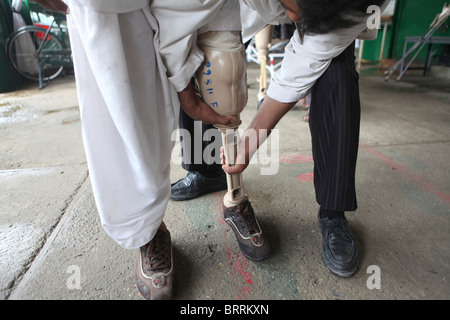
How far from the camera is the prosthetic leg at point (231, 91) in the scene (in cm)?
73

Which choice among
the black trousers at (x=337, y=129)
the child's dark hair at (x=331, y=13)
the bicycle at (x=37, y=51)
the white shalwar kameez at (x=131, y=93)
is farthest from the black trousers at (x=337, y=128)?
the bicycle at (x=37, y=51)

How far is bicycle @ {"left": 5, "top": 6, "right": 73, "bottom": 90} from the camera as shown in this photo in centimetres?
387

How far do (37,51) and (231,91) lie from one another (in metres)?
4.35

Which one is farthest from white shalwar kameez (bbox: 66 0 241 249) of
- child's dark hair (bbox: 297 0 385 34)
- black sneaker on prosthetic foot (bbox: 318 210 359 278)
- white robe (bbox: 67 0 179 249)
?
black sneaker on prosthetic foot (bbox: 318 210 359 278)

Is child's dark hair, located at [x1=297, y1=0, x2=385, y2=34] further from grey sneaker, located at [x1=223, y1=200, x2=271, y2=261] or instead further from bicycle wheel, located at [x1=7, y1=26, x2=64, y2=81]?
bicycle wheel, located at [x1=7, y1=26, x2=64, y2=81]

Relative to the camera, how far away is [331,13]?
21.5 inches

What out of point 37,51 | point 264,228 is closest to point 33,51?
point 37,51

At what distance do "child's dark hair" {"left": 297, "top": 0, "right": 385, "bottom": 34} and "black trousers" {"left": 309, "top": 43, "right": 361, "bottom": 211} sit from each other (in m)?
0.17

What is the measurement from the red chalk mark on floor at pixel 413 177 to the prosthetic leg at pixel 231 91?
0.83 meters

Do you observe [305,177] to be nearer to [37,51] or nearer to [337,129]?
[337,129]

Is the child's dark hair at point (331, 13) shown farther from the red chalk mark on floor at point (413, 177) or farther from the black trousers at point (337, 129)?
the red chalk mark on floor at point (413, 177)

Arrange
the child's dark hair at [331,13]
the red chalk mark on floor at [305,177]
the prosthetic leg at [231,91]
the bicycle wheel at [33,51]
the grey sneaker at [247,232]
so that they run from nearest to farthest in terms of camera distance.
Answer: the child's dark hair at [331,13], the prosthetic leg at [231,91], the grey sneaker at [247,232], the red chalk mark on floor at [305,177], the bicycle wheel at [33,51]

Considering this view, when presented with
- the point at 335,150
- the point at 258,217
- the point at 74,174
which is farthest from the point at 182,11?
the point at 74,174
